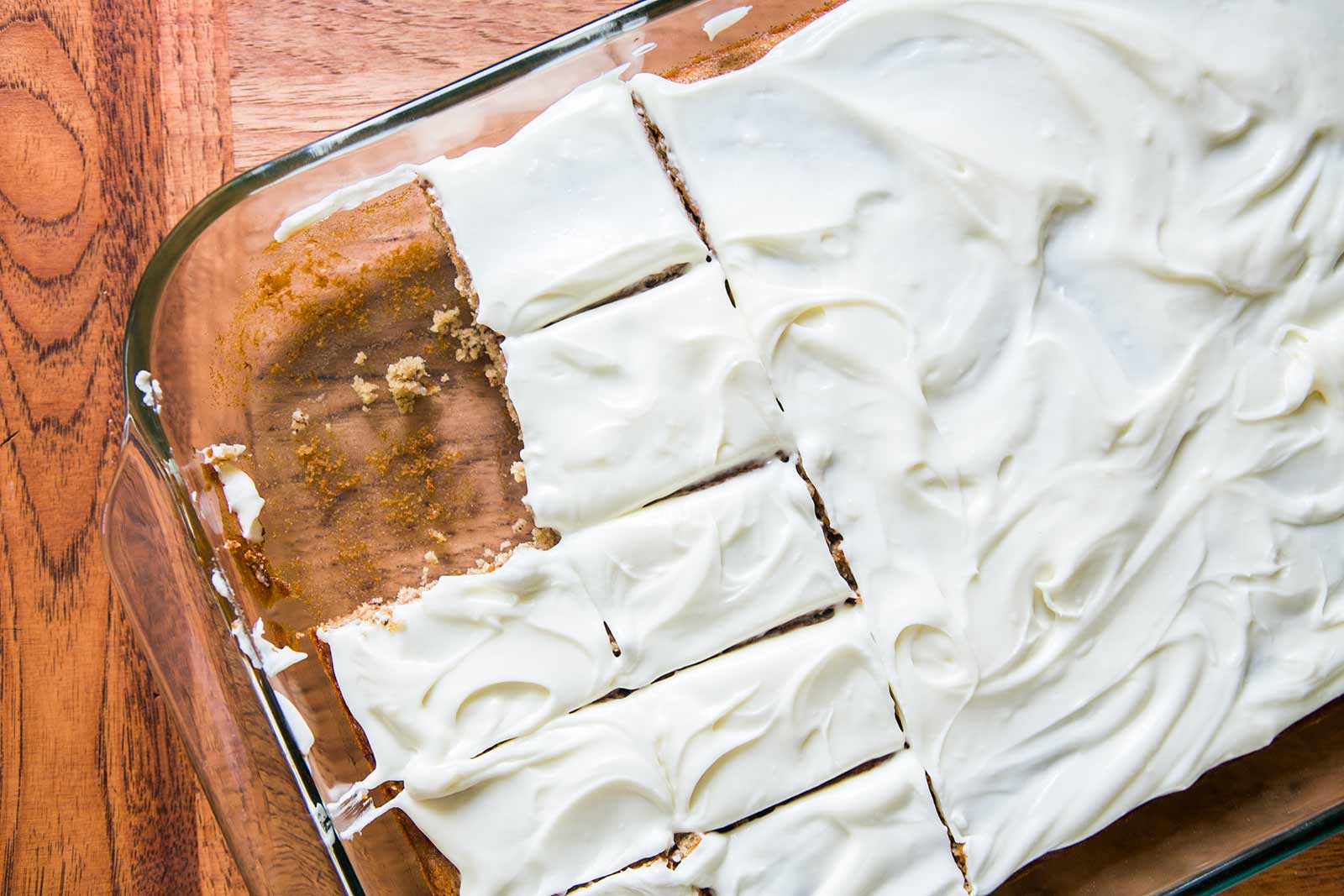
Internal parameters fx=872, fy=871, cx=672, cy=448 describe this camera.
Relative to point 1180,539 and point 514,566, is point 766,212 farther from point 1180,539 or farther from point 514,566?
point 1180,539

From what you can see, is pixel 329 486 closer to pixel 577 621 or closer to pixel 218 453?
pixel 218 453

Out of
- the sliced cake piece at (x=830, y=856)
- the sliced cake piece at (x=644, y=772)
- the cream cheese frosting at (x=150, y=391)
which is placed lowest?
the sliced cake piece at (x=830, y=856)

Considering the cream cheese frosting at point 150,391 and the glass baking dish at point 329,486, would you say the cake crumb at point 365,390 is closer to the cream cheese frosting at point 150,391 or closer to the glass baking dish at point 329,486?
the glass baking dish at point 329,486

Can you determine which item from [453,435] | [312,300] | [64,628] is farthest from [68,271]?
[453,435]

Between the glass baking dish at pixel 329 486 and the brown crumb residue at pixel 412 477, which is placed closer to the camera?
the glass baking dish at pixel 329 486

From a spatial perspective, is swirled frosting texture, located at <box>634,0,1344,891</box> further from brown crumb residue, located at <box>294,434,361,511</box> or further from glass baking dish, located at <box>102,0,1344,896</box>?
brown crumb residue, located at <box>294,434,361,511</box>

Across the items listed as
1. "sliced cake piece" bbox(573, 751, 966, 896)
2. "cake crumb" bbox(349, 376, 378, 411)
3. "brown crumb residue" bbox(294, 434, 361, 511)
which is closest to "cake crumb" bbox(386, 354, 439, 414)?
"cake crumb" bbox(349, 376, 378, 411)

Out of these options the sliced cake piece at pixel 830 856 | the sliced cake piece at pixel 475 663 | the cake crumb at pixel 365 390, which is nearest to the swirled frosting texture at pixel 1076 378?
the sliced cake piece at pixel 830 856
